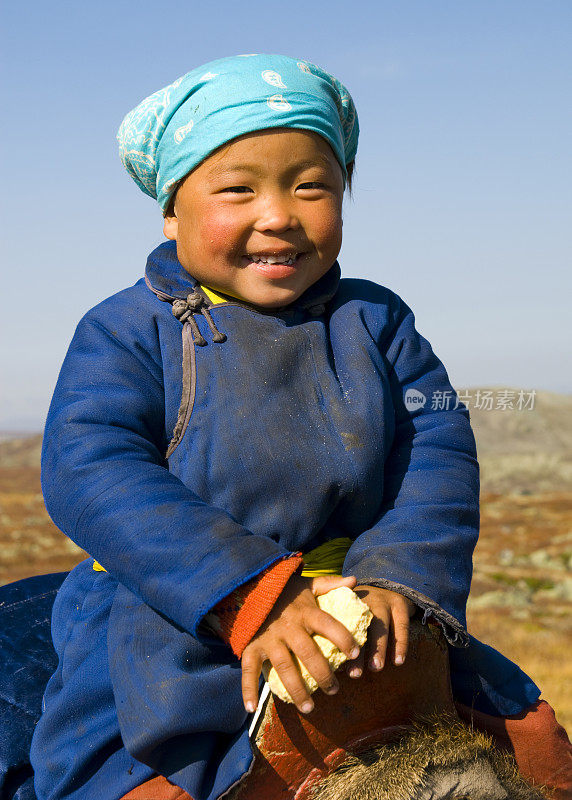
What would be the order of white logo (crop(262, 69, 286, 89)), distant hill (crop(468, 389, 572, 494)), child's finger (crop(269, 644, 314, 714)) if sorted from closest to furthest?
1. child's finger (crop(269, 644, 314, 714))
2. white logo (crop(262, 69, 286, 89))
3. distant hill (crop(468, 389, 572, 494))

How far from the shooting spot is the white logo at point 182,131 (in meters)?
2.52

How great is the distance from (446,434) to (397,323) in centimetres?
44

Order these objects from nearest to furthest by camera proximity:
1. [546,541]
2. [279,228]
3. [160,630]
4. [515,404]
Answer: [160,630]
[279,228]
[515,404]
[546,541]

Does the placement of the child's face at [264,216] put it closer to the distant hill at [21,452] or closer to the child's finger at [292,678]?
the child's finger at [292,678]

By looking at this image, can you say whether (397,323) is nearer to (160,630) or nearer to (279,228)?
(279,228)

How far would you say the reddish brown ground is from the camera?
13.2 m

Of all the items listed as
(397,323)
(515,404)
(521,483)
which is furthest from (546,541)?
(397,323)

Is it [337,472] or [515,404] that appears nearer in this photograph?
[337,472]

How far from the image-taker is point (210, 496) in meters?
2.32

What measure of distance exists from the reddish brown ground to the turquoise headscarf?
26.5ft

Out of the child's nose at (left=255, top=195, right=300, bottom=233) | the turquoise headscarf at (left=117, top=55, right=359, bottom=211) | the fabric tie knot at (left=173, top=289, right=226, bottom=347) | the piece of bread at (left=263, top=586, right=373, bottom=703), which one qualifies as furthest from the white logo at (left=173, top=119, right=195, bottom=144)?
the piece of bread at (left=263, top=586, right=373, bottom=703)

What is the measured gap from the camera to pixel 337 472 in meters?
2.40

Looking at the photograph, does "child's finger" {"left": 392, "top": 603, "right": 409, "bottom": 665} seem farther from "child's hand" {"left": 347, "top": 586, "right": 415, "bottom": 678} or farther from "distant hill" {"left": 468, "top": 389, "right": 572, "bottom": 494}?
"distant hill" {"left": 468, "top": 389, "right": 572, "bottom": 494}

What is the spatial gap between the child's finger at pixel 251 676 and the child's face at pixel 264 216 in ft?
3.52
